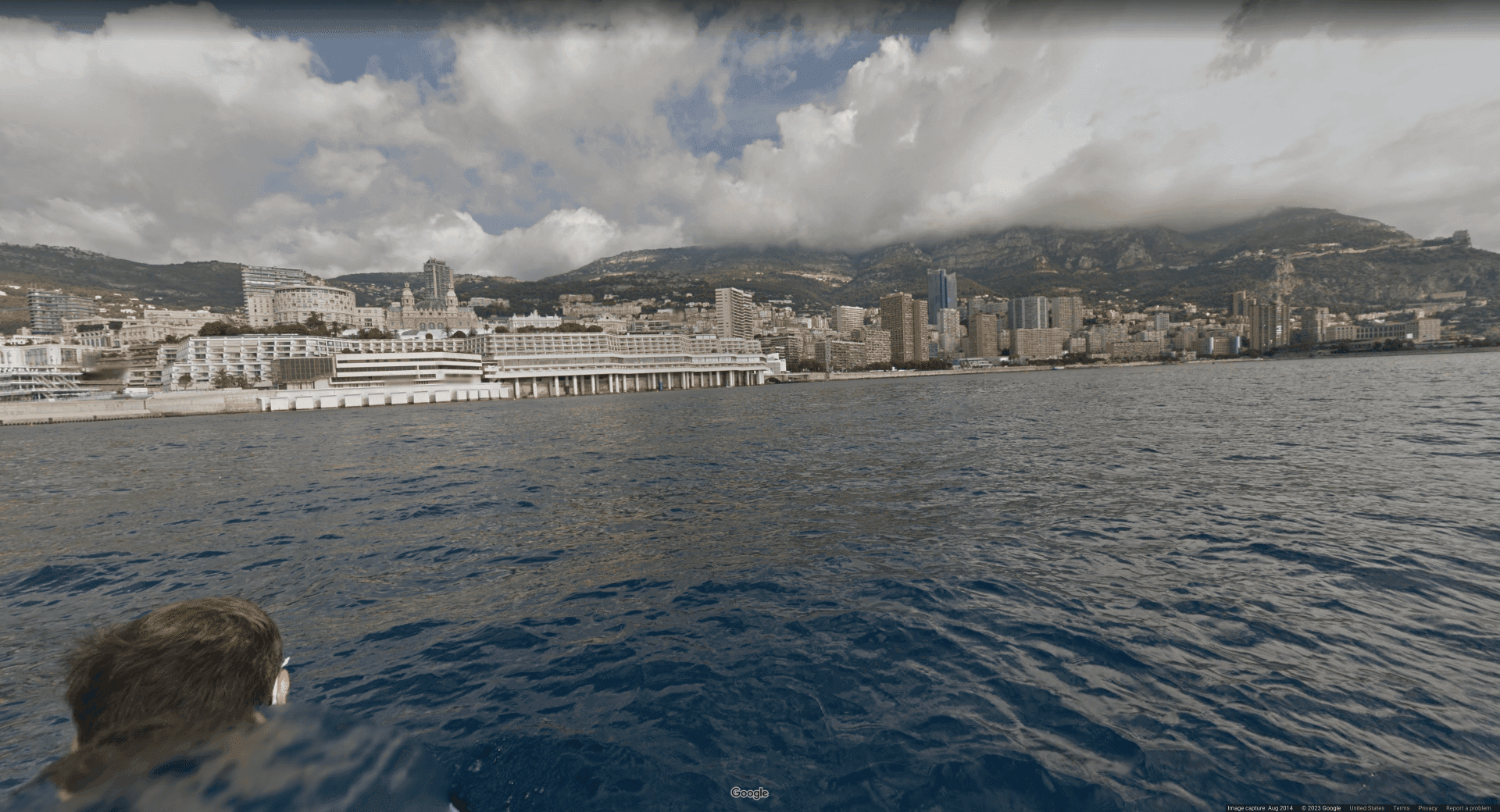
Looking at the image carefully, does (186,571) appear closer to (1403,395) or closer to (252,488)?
(252,488)

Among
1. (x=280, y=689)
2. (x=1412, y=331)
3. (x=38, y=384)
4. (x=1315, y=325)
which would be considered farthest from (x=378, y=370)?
(x=1412, y=331)

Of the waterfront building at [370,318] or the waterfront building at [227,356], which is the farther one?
the waterfront building at [370,318]

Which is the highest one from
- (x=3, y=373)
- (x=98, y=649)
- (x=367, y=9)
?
(x=367, y=9)

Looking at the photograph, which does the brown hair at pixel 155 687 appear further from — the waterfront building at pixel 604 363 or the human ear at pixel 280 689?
the waterfront building at pixel 604 363

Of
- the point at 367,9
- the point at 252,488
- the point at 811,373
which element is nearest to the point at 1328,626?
the point at 252,488

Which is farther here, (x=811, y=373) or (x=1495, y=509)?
(x=811, y=373)

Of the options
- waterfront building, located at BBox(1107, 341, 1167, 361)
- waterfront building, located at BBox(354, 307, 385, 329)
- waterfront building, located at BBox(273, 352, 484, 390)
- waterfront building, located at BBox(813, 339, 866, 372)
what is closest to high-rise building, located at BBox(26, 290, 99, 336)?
waterfront building, located at BBox(354, 307, 385, 329)

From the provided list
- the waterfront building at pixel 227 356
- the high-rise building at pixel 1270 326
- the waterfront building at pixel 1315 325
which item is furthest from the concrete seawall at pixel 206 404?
the waterfront building at pixel 1315 325

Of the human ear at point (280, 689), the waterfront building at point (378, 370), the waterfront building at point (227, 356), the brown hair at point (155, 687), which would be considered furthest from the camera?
the waterfront building at point (227, 356)
